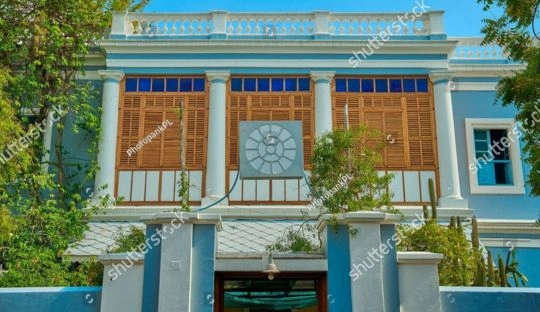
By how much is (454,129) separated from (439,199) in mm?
1977

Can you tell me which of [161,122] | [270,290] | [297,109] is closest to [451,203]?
[297,109]

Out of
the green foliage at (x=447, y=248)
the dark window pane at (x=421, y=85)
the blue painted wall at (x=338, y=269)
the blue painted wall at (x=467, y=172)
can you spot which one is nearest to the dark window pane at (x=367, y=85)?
the dark window pane at (x=421, y=85)

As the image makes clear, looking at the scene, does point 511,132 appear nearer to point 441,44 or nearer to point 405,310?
point 441,44

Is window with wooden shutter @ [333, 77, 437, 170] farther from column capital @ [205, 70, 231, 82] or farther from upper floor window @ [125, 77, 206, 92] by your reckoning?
upper floor window @ [125, 77, 206, 92]

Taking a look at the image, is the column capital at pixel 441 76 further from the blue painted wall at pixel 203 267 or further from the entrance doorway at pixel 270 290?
the blue painted wall at pixel 203 267

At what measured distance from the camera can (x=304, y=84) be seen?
1470 centimetres

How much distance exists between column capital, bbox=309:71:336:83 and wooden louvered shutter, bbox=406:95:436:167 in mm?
1904

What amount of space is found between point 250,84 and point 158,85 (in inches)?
85.7

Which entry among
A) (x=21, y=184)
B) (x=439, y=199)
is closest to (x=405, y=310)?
(x=439, y=199)

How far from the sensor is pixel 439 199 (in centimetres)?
1388

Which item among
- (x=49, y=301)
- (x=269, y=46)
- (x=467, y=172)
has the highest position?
(x=269, y=46)

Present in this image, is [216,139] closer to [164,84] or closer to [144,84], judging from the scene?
[164,84]

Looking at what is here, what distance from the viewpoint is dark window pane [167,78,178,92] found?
47.8ft

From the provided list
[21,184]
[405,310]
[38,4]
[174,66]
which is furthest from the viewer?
[174,66]
